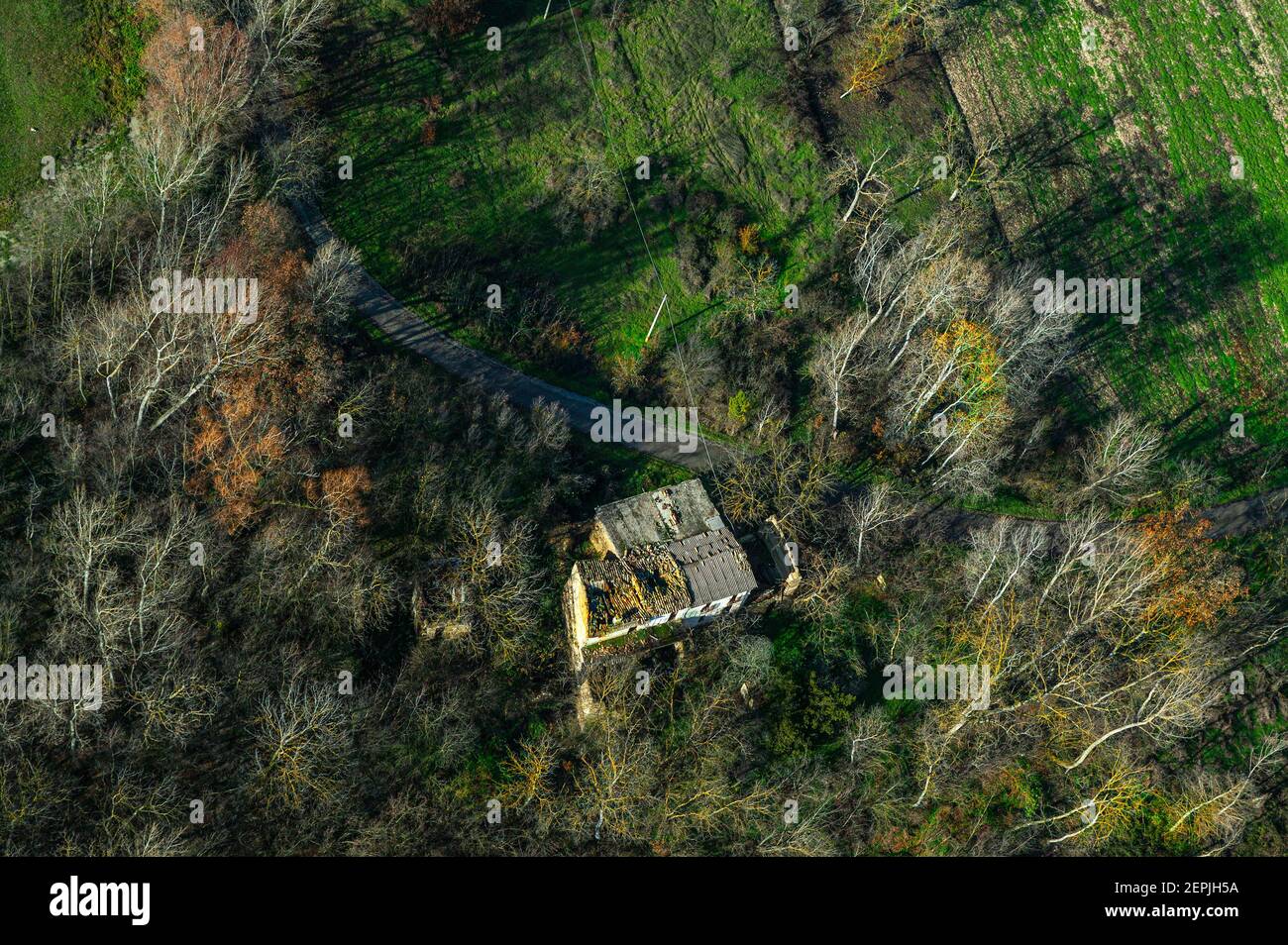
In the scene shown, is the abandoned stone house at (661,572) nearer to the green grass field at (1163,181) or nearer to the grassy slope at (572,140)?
the grassy slope at (572,140)

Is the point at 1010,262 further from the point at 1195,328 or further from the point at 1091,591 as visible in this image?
the point at 1091,591

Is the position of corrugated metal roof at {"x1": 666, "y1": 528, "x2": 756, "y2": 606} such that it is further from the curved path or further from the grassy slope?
the grassy slope

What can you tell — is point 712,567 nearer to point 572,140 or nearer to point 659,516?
point 659,516

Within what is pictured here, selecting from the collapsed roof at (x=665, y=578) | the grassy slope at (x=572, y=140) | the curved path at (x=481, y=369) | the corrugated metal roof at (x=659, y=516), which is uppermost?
the grassy slope at (x=572, y=140)

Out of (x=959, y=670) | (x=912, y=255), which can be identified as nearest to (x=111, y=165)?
(x=912, y=255)

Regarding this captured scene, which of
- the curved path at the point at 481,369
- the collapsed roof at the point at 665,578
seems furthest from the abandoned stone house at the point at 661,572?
the curved path at the point at 481,369
